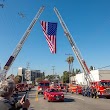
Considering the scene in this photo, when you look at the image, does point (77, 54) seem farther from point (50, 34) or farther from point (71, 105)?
point (71, 105)

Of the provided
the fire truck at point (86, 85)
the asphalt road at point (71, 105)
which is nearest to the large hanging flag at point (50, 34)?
the fire truck at point (86, 85)

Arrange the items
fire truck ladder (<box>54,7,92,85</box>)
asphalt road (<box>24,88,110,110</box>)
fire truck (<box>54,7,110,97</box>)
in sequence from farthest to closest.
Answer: fire truck ladder (<box>54,7,92,85</box>) → fire truck (<box>54,7,110,97</box>) → asphalt road (<box>24,88,110,110</box>)

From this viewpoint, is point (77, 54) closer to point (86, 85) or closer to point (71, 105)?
point (86, 85)

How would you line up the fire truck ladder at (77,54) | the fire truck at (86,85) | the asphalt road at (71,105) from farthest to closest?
1. the fire truck ladder at (77,54)
2. the fire truck at (86,85)
3. the asphalt road at (71,105)

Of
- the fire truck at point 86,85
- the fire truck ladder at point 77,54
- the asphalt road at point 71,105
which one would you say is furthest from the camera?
the fire truck ladder at point 77,54

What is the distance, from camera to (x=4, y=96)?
388 cm

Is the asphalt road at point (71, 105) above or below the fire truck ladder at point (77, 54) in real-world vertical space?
below

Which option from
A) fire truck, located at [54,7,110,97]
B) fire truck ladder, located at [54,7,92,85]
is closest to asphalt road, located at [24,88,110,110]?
fire truck, located at [54,7,110,97]

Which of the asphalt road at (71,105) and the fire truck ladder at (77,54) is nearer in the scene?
the asphalt road at (71,105)

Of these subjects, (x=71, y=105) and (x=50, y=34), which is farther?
(x=50, y=34)

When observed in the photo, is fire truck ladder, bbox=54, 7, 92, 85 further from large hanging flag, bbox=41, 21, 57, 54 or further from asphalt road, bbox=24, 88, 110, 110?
asphalt road, bbox=24, 88, 110, 110

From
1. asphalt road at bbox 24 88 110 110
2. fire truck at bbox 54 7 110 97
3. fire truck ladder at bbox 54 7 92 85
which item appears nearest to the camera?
asphalt road at bbox 24 88 110 110

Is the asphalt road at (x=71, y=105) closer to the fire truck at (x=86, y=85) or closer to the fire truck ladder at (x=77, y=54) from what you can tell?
the fire truck at (x=86, y=85)

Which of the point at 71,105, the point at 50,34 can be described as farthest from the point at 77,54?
the point at 71,105
